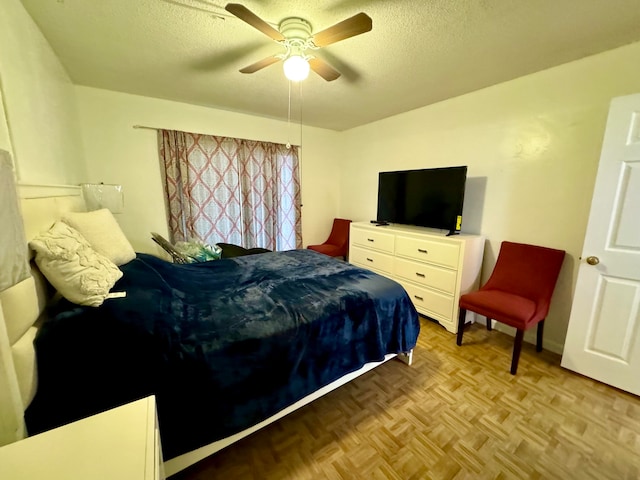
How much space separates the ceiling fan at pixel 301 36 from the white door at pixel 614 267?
182 cm

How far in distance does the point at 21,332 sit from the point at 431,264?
282 cm

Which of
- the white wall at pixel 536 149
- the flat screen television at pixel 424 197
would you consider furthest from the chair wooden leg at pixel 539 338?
the flat screen television at pixel 424 197

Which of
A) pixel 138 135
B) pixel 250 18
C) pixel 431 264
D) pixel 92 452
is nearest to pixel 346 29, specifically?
pixel 250 18

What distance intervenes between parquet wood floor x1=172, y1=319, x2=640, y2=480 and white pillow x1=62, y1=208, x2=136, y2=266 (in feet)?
4.01

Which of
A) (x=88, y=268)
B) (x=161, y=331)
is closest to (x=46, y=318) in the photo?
(x=88, y=268)

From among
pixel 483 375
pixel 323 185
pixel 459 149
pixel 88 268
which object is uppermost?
pixel 459 149

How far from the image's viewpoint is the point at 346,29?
4.61 ft

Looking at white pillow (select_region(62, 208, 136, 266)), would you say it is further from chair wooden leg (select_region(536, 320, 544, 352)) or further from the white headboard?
chair wooden leg (select_region(536, 320, 544, 352))

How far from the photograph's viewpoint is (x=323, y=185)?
14.2 ft

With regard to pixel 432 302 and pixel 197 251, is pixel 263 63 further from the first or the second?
pixel 432 302

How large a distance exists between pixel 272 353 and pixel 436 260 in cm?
197

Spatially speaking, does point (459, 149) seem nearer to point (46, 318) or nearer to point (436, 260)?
point (436, 260)

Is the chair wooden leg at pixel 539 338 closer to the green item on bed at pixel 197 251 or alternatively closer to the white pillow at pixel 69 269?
the white pillow at pixel 69 269

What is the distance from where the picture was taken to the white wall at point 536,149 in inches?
78.1
